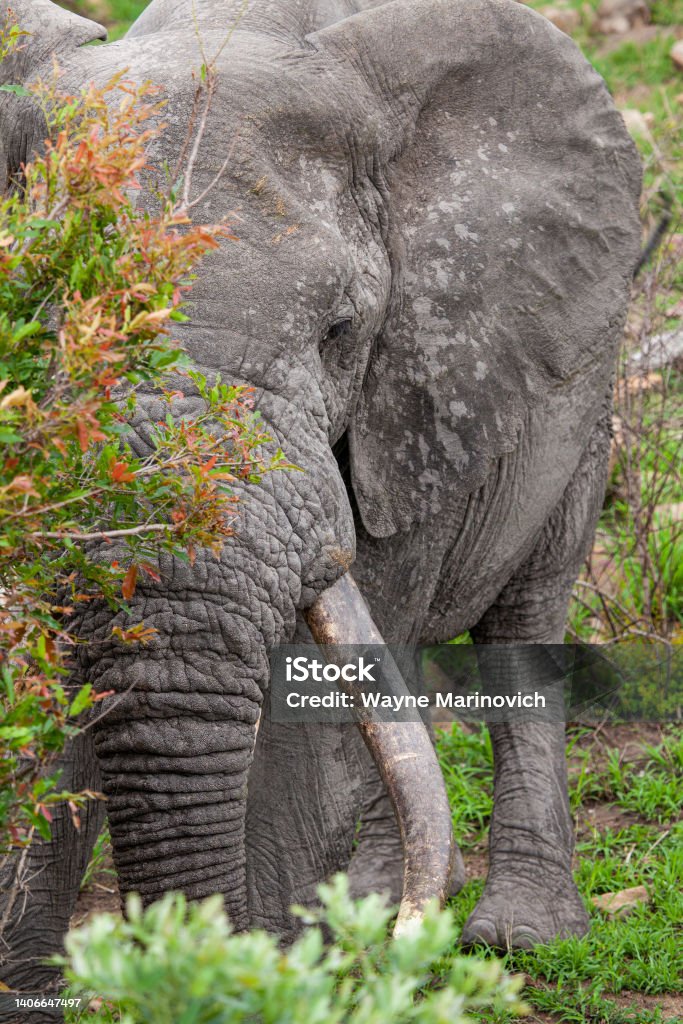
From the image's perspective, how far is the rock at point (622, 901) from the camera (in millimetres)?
3883

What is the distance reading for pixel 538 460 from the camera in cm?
363

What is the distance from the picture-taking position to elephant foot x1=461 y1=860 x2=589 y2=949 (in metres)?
3.79

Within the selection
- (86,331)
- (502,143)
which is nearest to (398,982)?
(86,331)

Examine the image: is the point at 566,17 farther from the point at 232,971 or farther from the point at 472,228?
the point at 232,971

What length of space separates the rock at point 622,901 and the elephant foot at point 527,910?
93mm

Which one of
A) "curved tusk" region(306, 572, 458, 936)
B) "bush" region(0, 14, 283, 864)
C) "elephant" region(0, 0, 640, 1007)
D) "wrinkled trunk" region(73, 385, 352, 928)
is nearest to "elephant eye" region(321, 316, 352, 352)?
"elephant" region(0, 0, 640, 1007)

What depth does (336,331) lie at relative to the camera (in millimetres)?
2869

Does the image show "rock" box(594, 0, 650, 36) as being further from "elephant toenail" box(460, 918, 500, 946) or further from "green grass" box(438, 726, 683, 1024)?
"elephant toenail" box(460, 918, 500, 946)

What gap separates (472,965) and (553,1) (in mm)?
11083

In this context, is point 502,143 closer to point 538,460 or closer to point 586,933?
point 538,460

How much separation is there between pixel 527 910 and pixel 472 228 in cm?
183
